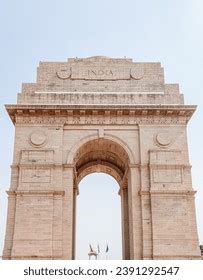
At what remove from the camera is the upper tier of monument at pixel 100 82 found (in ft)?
88.2

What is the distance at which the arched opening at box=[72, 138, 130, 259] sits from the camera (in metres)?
27.0

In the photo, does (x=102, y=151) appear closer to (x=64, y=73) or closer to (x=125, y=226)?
(x=125, y=226)

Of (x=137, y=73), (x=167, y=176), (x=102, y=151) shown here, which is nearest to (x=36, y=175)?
(x=102, y=151)

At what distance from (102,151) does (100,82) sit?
174 inches

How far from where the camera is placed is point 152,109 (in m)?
26.2

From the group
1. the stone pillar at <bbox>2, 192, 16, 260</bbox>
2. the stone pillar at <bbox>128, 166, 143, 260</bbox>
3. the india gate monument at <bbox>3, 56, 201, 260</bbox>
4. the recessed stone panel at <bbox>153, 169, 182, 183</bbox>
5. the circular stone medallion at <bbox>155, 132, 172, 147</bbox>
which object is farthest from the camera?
the circular stone medallion at <bbox>155, 132, 172, 147</bbox>

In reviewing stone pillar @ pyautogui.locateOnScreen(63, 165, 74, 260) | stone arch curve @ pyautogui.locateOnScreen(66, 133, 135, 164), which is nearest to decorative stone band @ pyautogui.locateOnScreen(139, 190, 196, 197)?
stone arch curve @ pyautogui.locateOnScreen(66, 133, 135, 164)

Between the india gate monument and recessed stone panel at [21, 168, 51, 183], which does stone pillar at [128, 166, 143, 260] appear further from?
recessed stone panel at [21, 168, 51, 183]

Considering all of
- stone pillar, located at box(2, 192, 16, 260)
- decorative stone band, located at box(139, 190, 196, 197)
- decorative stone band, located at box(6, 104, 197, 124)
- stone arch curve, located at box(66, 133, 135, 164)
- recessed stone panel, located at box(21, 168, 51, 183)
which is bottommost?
stone pillar, located at box(2, 192, 16, 260)

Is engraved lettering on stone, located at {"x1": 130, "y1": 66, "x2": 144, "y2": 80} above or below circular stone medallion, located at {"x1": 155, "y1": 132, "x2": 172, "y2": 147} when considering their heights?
above

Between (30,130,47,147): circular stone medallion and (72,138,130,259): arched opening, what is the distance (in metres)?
2.05

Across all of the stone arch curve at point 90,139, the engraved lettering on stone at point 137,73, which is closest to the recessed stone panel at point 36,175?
the stone arch curve at point 90,139
